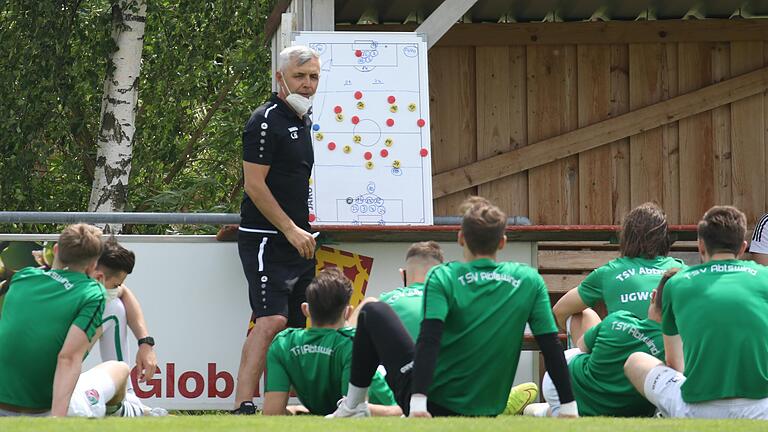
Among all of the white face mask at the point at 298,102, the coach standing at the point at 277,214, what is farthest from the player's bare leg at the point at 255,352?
the white face mask at the point at 298,102

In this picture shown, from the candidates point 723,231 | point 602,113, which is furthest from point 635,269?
point 602,113

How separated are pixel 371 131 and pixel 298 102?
4.79 ft

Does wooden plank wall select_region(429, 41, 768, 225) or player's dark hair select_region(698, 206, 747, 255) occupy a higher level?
wooden plank wall select_region(429, 41, 768, 225)

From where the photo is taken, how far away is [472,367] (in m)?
6.62

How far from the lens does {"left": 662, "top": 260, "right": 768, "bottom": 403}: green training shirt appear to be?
22.8 feet

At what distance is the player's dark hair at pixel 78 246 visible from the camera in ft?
23.9

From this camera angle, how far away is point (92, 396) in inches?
291

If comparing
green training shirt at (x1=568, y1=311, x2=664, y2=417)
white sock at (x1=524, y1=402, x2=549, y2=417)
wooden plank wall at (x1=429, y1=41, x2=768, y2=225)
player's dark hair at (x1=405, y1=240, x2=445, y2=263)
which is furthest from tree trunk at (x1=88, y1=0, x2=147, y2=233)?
green training shirt at (x1=568, y1=311, x2=664, y2=417)

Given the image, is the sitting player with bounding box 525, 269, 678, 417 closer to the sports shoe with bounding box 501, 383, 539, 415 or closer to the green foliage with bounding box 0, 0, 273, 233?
the sports shoe with bounding box 501, 383, 539, 415

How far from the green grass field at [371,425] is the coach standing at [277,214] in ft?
6.53

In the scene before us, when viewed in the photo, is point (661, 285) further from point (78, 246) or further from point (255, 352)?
point (78, 246)

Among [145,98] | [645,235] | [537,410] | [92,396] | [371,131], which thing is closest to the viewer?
[92,396]

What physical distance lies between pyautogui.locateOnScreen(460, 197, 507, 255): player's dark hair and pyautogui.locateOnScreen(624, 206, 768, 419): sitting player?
104 cm

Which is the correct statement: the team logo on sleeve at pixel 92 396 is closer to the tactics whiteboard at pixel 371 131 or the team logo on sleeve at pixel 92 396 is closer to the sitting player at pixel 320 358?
the sitting player at pixel 320 358
